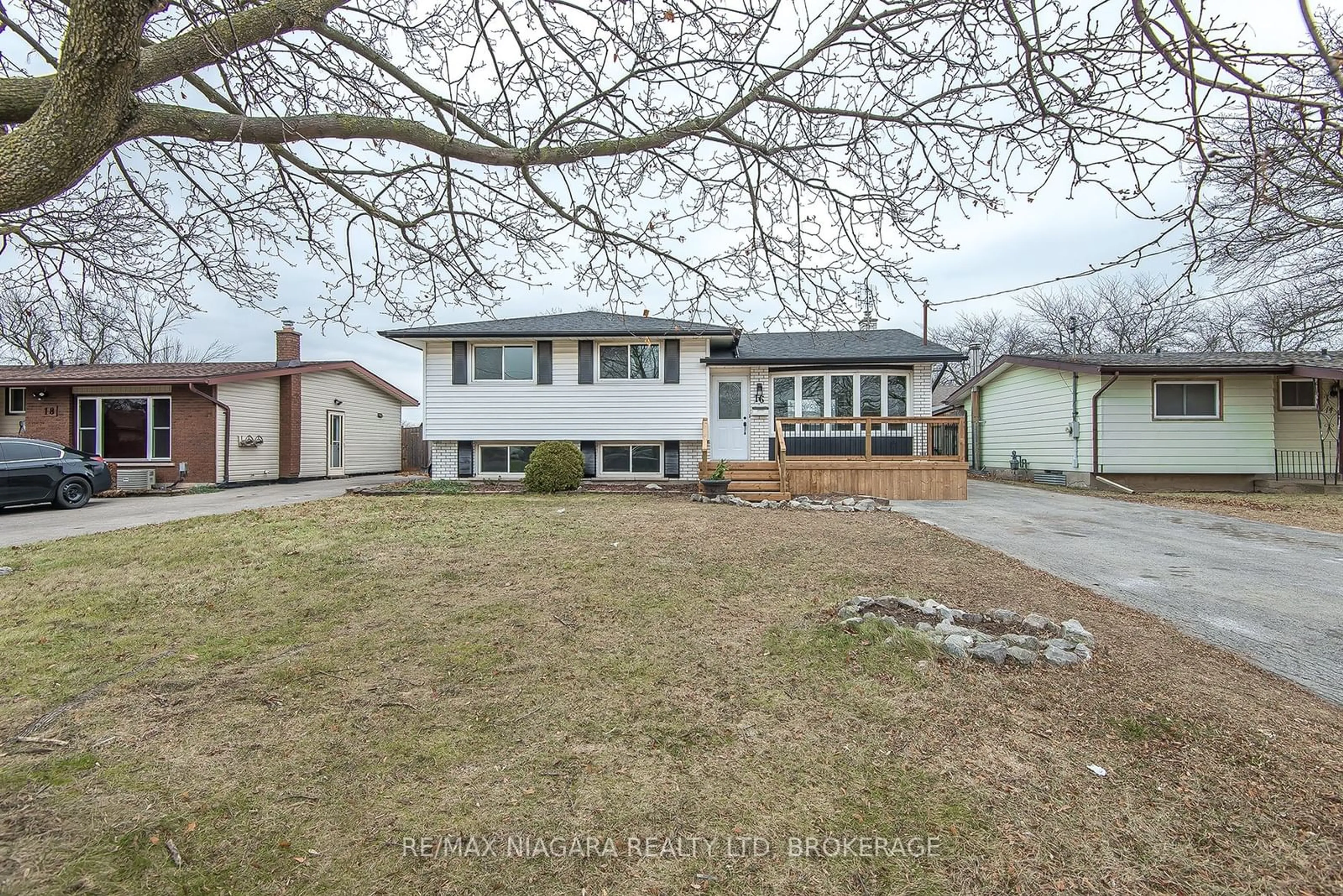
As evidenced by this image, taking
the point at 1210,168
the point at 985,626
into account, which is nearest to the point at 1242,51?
the point at 1210,168

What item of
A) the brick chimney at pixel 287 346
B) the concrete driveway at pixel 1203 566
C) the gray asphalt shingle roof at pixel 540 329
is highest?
the brick chimney at pixel 287 346

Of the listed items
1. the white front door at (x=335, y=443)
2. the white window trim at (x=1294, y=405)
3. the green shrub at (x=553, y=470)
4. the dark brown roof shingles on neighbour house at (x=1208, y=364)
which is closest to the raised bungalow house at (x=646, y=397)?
the green shrub at (x=553, y=470)

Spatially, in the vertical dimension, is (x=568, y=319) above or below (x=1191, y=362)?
above

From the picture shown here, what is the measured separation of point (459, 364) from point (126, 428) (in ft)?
28.5

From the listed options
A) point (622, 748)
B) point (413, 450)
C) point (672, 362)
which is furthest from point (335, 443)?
point (622, 748)

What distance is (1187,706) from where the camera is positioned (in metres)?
2.70

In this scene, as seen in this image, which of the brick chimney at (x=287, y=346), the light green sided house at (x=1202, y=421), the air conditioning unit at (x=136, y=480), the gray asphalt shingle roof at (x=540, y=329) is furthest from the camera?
the brick chimney at (x=287, y=346)

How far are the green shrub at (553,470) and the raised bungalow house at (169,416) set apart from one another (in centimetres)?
859

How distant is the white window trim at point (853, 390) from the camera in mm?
14070

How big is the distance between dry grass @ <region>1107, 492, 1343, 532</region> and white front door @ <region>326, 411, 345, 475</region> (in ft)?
70.4

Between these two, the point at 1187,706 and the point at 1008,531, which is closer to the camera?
the point at 1187,706

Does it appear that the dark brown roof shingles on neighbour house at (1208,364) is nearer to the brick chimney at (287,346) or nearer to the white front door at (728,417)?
the white front door at (728,417)

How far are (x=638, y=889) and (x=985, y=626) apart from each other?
9.63 feet

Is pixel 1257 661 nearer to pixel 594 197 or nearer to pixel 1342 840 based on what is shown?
pixel 1342 840
